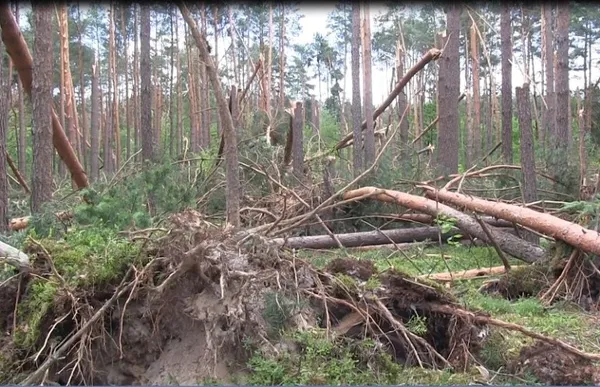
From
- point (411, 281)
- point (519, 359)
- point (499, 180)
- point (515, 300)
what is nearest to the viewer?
point (519, 359)

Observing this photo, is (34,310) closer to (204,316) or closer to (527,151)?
(204,316)

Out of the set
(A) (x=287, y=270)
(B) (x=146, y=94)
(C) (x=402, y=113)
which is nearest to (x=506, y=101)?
(C) (x=402, y=113)

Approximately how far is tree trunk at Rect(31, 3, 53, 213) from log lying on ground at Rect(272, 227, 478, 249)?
3554mm

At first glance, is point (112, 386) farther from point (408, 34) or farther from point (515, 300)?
point (408, 34)

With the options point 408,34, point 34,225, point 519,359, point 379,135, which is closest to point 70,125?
point 379,135

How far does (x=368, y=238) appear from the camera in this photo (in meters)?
8.26

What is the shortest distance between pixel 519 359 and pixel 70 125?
18.9m

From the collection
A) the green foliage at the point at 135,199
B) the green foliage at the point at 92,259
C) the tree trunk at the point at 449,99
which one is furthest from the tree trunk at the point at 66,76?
the green foliage at the point at 92,259

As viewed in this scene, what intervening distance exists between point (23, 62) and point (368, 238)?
5.22 m

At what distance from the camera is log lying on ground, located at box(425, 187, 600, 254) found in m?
5.25

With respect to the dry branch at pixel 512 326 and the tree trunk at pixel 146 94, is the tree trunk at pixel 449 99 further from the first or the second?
the dry branch at pixel 512 326

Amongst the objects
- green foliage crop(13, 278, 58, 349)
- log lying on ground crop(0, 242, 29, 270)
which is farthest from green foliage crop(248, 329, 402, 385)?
log lying on ground crop(0, 242, 29, 270)

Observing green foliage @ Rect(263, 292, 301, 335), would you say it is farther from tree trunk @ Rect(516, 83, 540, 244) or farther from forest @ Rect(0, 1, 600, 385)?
tree trunk @ Rect(516, 83, 540, 244)

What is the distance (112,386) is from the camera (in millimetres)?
3389
